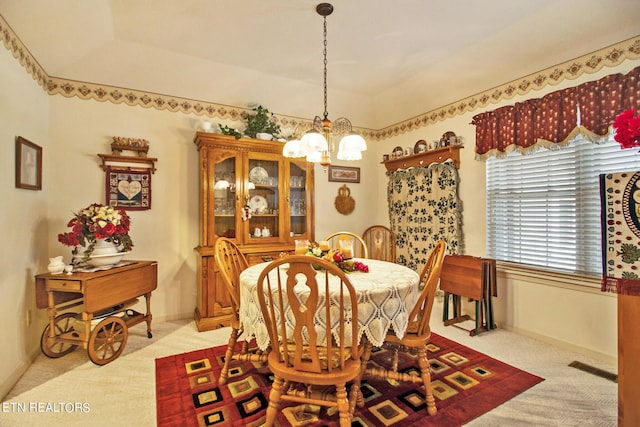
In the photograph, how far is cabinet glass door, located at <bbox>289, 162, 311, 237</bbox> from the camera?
356cm

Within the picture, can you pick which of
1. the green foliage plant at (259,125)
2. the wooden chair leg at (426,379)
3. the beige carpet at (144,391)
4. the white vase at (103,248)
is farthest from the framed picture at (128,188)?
the wooden chair leg at (426,379)

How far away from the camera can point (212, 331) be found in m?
2.93

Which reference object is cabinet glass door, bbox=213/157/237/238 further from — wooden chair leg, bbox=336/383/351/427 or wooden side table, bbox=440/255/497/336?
wooden side table, bbox=440/255/497/336

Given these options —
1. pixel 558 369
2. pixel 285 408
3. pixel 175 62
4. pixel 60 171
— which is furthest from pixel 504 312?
pixel 60 171

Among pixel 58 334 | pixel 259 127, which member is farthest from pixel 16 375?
pixel 259 127

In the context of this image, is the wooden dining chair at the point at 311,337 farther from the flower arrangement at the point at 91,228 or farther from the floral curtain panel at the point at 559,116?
the floral curtain panel at the point at 559,116

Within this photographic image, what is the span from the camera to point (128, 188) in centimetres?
303

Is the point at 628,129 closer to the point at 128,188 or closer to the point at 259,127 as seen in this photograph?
the point at 259,127

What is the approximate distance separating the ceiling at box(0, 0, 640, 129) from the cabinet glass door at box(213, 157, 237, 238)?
85 centimetres

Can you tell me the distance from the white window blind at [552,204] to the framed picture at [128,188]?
350cm

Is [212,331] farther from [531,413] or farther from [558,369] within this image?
[558,369]

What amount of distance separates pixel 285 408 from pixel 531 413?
140 cm

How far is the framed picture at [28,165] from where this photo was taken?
7.07ft

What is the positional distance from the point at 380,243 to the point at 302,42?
2520 mm
